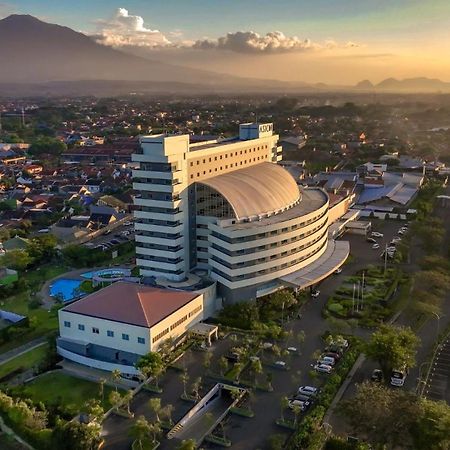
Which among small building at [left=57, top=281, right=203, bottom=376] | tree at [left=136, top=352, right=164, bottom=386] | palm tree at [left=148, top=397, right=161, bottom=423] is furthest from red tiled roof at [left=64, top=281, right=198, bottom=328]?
palm tree at [left=148, top=397, right=161, bottom=423]

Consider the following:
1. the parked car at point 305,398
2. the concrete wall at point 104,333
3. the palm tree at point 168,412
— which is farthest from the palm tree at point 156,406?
the parked car at point 305,398

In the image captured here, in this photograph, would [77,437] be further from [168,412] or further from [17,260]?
[17,260]

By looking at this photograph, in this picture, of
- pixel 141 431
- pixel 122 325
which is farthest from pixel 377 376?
pixel 122 325

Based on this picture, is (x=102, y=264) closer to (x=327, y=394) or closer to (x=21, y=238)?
(x=21, y=238)

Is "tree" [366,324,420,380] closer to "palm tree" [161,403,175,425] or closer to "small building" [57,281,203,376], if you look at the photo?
"palm tree" [161,403,175,425]

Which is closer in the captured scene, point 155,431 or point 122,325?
point 155,431

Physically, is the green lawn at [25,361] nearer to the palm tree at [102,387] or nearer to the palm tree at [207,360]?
the palm tree at [102,387]

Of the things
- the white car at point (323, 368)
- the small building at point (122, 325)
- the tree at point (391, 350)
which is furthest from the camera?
the small building at point (122, 325)
